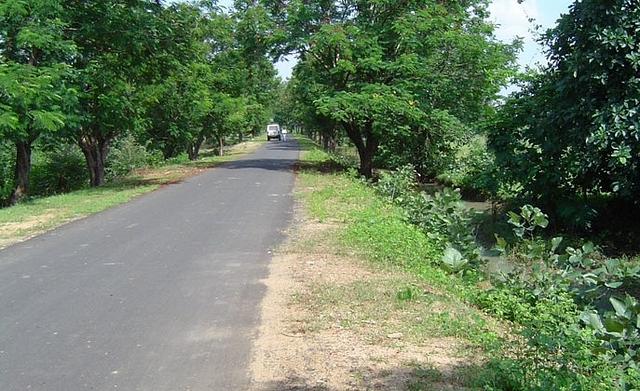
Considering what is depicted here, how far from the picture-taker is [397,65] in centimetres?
2061

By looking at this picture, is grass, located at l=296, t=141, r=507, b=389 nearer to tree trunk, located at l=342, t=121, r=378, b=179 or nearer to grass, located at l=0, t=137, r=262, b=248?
grass, located at l=0, t=137, r=262, b=248

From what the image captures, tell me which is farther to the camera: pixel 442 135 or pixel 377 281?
pixel 442 135

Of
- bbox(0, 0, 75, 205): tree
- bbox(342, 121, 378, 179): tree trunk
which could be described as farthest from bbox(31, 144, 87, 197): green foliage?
bbox(342, 121, 378, 179): tree trunk

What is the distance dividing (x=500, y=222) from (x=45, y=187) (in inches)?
817

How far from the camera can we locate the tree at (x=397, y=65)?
2067cm

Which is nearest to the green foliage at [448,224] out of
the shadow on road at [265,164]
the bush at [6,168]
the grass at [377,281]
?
the grass at [377,281]

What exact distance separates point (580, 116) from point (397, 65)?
29.6ft

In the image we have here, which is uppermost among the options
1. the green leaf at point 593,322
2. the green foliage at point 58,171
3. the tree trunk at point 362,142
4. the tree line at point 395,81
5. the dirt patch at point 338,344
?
the tree line at point 395,81

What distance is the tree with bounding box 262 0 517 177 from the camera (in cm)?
2067

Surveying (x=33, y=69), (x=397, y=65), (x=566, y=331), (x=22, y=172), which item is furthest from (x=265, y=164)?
(x=566, y=331)

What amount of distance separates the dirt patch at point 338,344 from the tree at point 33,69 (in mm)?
8770

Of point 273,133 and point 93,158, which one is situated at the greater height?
point 93,158

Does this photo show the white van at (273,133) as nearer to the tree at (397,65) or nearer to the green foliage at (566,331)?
the tree at (397,65)

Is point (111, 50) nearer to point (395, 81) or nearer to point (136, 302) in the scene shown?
point (395, 81)
